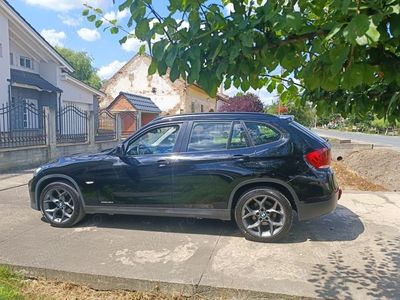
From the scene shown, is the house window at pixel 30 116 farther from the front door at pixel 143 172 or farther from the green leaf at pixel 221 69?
the green leaf at pixel 221 69

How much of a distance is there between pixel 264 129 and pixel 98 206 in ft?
8.92

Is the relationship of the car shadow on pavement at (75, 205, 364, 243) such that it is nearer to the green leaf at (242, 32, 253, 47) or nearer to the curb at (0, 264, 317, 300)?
the curb at (0, 264, 317, 300)

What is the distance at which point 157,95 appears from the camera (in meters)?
27.6

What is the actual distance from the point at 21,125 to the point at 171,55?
1004 cm

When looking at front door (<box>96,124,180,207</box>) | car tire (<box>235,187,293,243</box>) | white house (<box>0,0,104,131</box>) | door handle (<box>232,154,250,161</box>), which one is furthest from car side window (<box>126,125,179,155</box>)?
white house (<box>0,0,104,131</box>)

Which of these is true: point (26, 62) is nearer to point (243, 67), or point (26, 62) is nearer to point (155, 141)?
point (155, 141)

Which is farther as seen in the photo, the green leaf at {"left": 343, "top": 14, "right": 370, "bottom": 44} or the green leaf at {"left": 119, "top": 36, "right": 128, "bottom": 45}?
the green leaf at {"left": 119, "top": 36, "right": 128, "bottom": 45}

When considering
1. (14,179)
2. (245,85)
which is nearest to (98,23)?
(245,85)

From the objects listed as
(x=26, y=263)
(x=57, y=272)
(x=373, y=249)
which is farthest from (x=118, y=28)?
(x=373, y=249)

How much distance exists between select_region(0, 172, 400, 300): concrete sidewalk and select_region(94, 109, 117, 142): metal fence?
9.56 m

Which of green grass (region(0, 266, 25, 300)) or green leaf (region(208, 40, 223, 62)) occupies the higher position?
green leaf (region(208, 40, 223, 62))

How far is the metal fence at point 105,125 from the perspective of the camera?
1431cm

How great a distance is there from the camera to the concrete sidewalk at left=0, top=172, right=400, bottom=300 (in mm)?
2908

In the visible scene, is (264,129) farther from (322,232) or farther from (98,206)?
(98,206)
